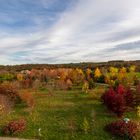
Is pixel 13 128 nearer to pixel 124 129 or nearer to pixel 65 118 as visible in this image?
pixel 65 118

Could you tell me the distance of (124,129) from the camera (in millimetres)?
16250

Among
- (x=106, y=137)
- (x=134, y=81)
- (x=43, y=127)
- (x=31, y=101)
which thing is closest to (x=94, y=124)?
(x=106, y=137)

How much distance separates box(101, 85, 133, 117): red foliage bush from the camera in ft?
63.6

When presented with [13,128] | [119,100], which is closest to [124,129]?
[119,100]

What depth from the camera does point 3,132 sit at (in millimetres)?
17328

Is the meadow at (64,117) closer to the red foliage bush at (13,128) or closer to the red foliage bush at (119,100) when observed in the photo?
the red foliage bush at (13,128)

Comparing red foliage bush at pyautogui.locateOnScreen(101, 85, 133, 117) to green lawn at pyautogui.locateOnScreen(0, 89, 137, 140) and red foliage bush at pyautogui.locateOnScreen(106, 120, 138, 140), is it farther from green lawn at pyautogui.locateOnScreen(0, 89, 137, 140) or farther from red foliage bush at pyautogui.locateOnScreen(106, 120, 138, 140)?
red foliage bush at pyautogui.locateOnScreen(106, 120, 138, 140)

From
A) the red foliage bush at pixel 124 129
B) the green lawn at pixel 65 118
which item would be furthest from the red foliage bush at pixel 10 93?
the red foliage bush at pixel 124 129

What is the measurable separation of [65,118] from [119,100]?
3638 millimetres

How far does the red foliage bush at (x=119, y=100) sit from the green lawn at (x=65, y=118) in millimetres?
514

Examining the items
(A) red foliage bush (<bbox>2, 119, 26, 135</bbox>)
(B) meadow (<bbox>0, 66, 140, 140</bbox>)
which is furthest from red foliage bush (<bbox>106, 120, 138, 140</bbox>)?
(A) red foliage bush (<bbox>2, 119, 26, 135</bbox>)

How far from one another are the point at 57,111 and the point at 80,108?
1.69m

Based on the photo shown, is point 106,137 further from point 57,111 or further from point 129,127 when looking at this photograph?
point 57,111

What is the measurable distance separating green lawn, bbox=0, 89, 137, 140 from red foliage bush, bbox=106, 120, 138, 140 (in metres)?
0.39
